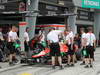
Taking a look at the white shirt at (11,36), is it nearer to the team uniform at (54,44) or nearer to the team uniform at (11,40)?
the team uniform at (11,40)

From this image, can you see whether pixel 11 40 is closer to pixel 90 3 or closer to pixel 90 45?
pixel 90 45

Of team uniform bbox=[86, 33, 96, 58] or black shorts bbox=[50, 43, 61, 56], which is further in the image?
team uniform bbox=[86, 33, 96, 58]

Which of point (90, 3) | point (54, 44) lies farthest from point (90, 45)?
point (90, 3)

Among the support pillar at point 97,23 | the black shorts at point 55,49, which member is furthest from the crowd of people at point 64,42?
the support pillar at point 97,23

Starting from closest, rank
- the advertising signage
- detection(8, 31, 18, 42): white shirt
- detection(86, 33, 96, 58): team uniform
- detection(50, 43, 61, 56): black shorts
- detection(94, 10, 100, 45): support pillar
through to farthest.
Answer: detection(50, 43, 61, 56): black shorts < detection(86, 33, 96, 58): team uniform < detection(8, 31, 18, 42): white shirt < the advertising signage < detection(94, 10, 100, 45): support pillar

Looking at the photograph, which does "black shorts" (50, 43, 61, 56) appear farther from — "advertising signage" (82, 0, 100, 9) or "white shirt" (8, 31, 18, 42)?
"advertising signage" (82, 0, 100, 9)

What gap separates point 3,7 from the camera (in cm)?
2178

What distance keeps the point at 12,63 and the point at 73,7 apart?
13.2 meters

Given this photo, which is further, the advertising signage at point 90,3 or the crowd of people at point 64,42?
the advertising signage at point 90,3

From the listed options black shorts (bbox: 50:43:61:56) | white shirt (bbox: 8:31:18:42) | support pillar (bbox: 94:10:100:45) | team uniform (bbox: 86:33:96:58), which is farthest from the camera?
support pillar (bbox: 94:10:100:45)

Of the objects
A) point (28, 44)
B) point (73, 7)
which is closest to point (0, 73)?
point (28, 44)

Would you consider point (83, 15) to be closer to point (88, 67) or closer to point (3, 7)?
point (3, 7)

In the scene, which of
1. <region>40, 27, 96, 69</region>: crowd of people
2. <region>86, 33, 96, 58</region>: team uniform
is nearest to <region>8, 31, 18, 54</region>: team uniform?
<region>40, 27, 96, 69</region>: crowd of people

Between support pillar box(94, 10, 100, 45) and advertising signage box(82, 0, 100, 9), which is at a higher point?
advertising signage box(82, 0, 100, 9)
